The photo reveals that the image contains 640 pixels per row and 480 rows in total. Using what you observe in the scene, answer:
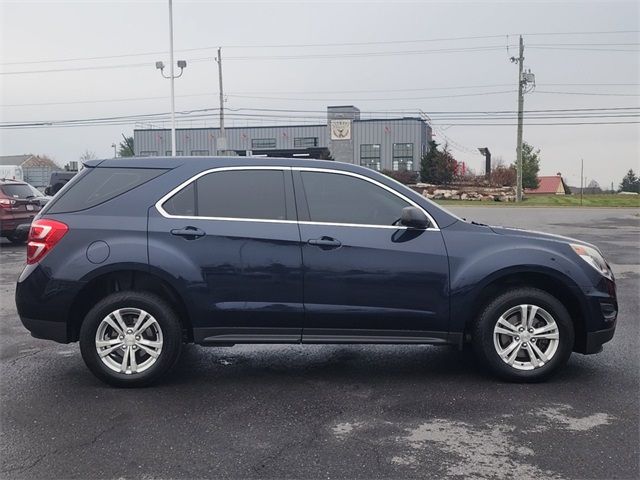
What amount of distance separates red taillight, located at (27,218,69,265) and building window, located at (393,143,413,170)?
61.5m

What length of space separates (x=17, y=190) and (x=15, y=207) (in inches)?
18.3

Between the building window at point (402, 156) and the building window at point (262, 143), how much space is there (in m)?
13.4

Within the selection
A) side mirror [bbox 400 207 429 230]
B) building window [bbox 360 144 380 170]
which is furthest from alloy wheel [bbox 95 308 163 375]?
building window [bbox 360 144 380 170]

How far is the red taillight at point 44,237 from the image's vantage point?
15.6 ft

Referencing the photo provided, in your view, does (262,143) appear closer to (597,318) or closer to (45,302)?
(45,302)

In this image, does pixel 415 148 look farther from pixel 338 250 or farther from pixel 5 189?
pixel 338 250

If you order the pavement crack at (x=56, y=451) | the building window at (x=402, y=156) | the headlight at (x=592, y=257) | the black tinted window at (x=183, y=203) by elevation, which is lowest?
the pavement crack at (x=56, y=451)

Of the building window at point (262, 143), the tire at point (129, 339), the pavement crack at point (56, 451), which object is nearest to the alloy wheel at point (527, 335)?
the tire at point (129, 339)

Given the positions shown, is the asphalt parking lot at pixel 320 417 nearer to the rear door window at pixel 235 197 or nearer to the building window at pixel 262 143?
the rear door window at pixel 235 197

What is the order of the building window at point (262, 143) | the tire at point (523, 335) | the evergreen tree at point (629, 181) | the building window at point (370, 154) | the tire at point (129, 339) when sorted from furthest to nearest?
the evergreen tree at point (629, 181), the building window at point (262, 143), the building window at point (370, 154), the tire at point (523, 335), the tire at point (129, 339)

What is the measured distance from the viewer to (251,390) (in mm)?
4773

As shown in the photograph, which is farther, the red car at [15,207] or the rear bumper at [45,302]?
the red car at [15,207]

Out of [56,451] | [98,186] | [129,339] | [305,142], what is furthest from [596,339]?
[305,142]

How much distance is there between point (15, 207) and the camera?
14242mm
